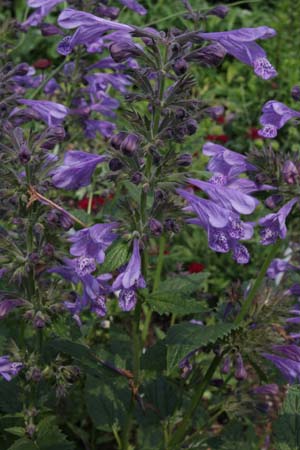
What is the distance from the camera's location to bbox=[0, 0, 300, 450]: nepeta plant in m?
2.21

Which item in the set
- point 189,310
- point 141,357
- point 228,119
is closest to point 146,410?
point 141,357

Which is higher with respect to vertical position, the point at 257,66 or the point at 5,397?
the point at 257,66

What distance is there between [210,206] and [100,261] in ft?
1.43

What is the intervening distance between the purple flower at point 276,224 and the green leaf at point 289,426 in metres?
0.58

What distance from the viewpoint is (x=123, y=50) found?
2.14 meters

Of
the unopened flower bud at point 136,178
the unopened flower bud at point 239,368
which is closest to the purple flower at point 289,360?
the unopened flower bud at point 239,368

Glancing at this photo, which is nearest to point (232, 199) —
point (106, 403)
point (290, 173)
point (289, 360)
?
point (290, 173)

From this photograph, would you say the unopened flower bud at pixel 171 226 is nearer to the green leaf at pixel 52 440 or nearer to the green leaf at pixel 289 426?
the green leaf at pixel 289 426

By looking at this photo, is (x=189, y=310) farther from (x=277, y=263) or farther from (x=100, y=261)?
(x=277, y=263)

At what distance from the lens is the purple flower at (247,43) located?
2.15 m

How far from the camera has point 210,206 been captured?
7.41ft

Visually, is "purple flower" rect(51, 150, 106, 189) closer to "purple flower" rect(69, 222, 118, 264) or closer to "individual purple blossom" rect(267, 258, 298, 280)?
"purple flower" rect(69, 222, 118, 264)

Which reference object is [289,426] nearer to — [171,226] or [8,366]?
[171,226]

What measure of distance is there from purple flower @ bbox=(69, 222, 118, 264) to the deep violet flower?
0.10m
